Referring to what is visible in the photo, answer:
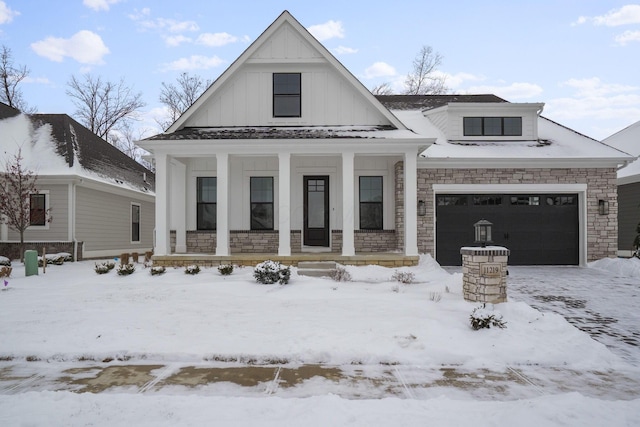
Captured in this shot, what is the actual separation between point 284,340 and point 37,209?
1344 centimetres

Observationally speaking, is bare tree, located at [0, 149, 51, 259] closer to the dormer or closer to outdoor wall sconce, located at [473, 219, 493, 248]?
outdoor wall sconce, located at [473, 219, 493, 248]

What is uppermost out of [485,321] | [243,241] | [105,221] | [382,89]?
[382,89]

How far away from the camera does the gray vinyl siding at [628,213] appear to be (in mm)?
15195

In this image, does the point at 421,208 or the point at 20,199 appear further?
the point at 20,199

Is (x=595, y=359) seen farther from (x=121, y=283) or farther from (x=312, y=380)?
(x=121, y=283)

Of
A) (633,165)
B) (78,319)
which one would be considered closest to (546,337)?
(78,319)

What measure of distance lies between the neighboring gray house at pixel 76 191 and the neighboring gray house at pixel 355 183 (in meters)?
4.42

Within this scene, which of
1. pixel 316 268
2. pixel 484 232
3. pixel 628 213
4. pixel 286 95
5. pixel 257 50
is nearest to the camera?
pixel 484 232

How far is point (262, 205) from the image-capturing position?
1339 cm

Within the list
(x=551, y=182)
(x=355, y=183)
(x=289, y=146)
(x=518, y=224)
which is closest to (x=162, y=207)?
(x=289, y=146)

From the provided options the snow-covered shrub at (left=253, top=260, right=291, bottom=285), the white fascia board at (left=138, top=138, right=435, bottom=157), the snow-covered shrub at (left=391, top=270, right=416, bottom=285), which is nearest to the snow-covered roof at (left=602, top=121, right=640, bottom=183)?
the white fascia board at (left=138, top=138, right=435, bottom=157)

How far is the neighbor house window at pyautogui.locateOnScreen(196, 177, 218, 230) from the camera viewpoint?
13422mm

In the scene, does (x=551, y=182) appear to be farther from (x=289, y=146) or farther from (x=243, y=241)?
(x=243, y=241)

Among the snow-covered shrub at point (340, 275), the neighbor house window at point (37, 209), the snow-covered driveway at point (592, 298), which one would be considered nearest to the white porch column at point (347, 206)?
the snow-covered shrub at point (340, 275)
